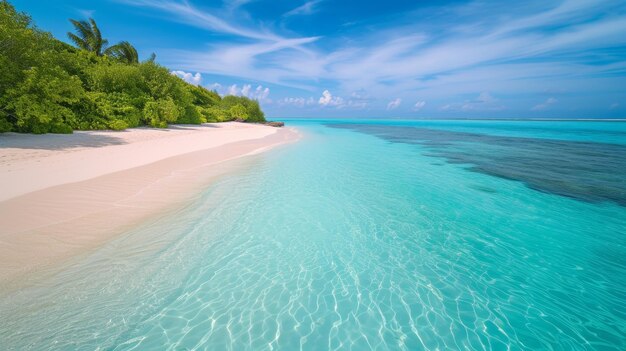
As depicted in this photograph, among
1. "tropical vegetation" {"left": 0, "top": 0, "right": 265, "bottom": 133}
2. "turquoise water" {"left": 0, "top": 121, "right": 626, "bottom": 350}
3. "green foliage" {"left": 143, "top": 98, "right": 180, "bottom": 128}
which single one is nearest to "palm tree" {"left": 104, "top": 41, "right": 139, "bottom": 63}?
"tropical vegetation" {"left": 0, "top": 0, "right": 265, "bottom": 133}

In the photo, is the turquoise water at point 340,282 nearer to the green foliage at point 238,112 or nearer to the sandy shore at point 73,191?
the sandy shore at point 73,191

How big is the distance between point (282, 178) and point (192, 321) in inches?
322

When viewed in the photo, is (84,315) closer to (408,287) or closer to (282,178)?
(408,287)

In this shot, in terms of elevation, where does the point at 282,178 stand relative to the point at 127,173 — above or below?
below

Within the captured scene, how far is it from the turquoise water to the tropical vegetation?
41.8ft

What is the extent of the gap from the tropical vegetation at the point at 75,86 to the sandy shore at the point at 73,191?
1765 millimetres

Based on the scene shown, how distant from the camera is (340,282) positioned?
4559mm

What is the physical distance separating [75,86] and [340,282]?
66.5 ft

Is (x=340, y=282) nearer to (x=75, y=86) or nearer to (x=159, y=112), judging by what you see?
(x=75, y=86)

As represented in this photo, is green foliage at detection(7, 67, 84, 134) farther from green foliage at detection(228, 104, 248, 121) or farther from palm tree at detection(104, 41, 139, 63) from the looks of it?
green foliage at detection(228, 104, 248, 121)

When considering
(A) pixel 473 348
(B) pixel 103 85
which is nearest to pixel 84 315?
(A) pixel 473 348

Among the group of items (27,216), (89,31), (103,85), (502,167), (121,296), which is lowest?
(502,167)

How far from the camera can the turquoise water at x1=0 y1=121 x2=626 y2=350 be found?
3371 millimetres

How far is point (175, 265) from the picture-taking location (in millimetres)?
4664
